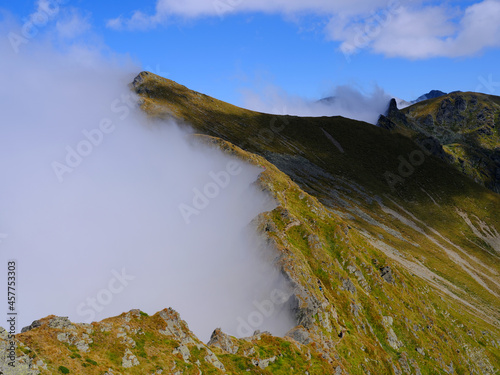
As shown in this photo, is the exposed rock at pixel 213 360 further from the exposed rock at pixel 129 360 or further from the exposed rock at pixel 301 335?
the exposed rock at pixel 301 335

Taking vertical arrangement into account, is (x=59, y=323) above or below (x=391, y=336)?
above

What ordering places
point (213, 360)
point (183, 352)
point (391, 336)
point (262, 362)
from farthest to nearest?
point (391, 336)
point (262, 362)
point (213, 360)
point (183, 352)

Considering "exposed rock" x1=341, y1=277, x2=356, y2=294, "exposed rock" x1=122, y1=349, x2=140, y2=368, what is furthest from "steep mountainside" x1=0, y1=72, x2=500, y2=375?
"exposed rock" x1=341, y1=277, x2=356, y2=294

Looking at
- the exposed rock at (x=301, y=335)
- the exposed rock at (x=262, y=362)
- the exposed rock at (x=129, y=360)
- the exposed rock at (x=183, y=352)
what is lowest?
the exposed rock at (x=301, y=335)

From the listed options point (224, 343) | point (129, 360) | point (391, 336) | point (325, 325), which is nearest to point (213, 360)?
point (224, 343)

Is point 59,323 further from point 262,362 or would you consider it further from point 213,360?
point 262,362

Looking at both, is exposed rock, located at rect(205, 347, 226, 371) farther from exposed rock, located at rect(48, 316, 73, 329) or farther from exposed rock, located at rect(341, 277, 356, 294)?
exposed rock, located at rect(341, 277, 356, 294)

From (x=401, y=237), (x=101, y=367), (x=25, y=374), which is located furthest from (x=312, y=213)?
(x=401, y=237)

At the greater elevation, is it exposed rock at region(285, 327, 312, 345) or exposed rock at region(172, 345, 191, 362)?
exposed rock at region(172, 345, 191, 362)

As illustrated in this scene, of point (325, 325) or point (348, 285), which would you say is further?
point (348, 285)

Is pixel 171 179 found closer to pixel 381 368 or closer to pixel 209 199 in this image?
pixel 209 199

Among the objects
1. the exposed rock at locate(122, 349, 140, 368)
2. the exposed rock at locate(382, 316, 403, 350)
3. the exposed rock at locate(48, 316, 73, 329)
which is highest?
the exposed rock at locate(48, 316, 73, 329)

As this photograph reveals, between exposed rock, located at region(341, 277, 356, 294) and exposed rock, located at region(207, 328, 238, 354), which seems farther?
exposed rock, located at region(341, 277, 356, 294)

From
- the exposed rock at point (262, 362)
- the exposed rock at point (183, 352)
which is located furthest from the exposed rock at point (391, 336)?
the exposed rock at point (183, 352)
